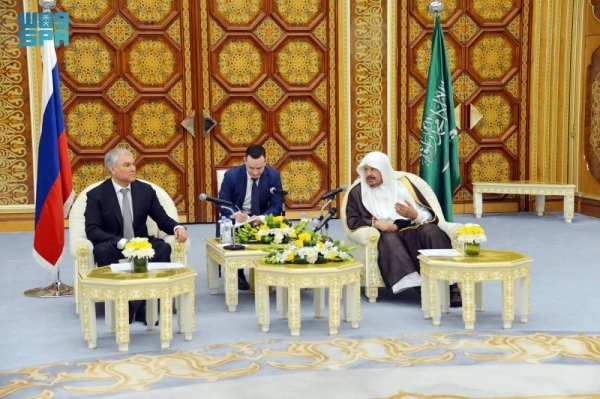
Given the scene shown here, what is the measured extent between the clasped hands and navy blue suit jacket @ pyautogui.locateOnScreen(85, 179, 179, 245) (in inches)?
53.8

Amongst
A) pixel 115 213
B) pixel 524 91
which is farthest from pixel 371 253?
pixel 524 91

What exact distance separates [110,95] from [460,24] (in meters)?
3.98

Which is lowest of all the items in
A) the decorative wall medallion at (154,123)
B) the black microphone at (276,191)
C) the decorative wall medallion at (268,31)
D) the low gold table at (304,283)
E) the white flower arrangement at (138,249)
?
the low gold table at (304,283)

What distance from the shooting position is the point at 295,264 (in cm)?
498

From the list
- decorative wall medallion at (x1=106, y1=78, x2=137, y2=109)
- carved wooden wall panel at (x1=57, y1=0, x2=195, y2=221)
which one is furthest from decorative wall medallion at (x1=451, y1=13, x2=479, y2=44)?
decorative wall medallion at (x1=106, y1=78, x2=137, y2=109)

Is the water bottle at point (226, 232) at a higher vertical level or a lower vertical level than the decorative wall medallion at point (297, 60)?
lower

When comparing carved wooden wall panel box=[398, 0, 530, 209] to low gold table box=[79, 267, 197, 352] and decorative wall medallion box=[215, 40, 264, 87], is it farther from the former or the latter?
low gold table box=[79, 267, 197, 352]

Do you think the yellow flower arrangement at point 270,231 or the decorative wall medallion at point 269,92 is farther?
the decorative wall medallion at point 269,92

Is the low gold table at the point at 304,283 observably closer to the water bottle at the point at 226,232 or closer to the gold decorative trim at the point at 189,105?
the water bottle at the point at 226,232

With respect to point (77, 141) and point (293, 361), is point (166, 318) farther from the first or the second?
point (77, 141)

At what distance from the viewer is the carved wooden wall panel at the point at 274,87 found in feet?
31.4

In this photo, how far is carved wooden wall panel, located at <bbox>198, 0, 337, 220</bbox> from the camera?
9.58 meters

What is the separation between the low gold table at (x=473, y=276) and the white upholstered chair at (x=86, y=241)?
1.53 metres

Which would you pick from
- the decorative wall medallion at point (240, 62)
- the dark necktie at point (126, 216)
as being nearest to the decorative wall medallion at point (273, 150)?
the decorative wall medallion at point (240, 62)
